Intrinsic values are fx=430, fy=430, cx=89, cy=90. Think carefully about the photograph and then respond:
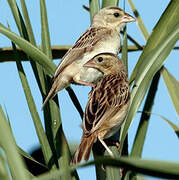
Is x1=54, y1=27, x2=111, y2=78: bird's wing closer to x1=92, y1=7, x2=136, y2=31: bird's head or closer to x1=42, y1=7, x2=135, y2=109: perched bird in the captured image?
x1=42, y1=7, x2=135, y2=109: perched bird

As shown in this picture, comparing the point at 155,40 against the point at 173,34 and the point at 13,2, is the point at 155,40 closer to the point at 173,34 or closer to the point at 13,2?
the point at 173,34

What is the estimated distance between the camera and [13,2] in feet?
9.59

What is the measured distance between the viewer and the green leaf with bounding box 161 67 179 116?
270 centimetres

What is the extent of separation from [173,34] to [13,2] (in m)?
1.10

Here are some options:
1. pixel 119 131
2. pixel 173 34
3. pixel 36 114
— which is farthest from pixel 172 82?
pixel 36 114

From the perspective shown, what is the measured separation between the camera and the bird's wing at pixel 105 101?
3.02 metres

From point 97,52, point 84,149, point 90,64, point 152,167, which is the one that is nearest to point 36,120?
point 84,149

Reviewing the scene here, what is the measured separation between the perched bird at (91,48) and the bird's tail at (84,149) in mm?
1013

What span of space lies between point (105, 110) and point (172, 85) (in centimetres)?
67

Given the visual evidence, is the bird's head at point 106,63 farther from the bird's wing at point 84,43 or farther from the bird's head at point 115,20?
the bird's head at point 115,20

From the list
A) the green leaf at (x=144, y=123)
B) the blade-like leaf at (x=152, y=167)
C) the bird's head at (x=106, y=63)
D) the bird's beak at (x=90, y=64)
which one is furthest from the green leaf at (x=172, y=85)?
the blade-like leaf at (x=152, y=167)

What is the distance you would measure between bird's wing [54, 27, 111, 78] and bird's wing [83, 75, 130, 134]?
68 centimetres

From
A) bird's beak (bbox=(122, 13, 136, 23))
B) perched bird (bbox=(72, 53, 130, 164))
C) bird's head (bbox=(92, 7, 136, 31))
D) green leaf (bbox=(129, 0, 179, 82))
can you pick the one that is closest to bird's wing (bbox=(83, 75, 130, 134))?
perched bird (bbox=(72, 53, 130, 164))

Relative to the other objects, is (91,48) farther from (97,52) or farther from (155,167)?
(155,167)
